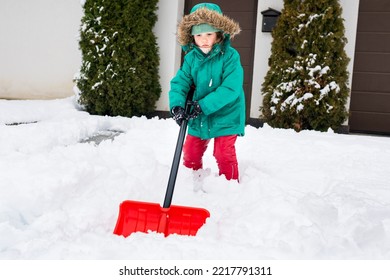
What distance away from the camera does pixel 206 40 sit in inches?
105

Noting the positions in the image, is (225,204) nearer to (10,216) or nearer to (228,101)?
(228,101)

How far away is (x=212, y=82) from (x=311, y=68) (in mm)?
3453

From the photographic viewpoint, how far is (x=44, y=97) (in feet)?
27.9

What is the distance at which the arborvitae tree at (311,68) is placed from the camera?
5793mm

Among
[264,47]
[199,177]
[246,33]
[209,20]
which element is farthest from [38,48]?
[209,20]

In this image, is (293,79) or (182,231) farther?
(293,79)

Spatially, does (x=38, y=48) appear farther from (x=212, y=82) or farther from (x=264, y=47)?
(x=212, y=82)

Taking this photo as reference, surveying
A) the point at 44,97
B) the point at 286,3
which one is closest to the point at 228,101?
the point at 286,3

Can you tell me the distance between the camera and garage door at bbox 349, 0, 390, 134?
253 inches

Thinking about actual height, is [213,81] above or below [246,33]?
below

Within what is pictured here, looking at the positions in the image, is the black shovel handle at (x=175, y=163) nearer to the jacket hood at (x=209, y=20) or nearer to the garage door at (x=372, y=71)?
the jacket hood at (x=209, y=20)

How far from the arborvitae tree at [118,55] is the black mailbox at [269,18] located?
1.79 metres

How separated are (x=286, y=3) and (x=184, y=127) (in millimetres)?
4420

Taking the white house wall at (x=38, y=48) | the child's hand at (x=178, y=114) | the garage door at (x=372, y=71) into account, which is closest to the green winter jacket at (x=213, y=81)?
the child's hand at (x=178, y=114)
